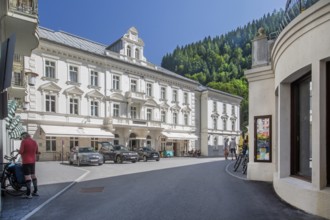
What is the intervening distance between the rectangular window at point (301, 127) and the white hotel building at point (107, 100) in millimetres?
18414

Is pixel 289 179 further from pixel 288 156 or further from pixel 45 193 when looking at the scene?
pixel 45 193

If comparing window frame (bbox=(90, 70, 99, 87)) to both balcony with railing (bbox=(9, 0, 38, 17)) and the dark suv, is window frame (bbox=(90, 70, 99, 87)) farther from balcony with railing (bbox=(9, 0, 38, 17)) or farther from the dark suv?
balcony with railing (bbox=(9, 0, 38, 17))

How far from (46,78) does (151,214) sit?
1059 inches

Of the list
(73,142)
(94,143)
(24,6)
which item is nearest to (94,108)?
(94,143)

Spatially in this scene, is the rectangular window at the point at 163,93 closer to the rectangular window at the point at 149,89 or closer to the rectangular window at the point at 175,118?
the rectangular window at the point at 149,89

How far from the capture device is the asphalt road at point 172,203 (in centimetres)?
656

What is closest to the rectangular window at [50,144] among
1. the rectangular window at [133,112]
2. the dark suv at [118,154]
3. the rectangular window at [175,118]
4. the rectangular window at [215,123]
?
the dark suv at [118,154]

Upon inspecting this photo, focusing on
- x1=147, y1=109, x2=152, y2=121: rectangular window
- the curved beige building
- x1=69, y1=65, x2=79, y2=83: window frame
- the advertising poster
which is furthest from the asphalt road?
x1=147, y1=109, x2=152, y2=121: rectangular window

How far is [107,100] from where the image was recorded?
35719mm

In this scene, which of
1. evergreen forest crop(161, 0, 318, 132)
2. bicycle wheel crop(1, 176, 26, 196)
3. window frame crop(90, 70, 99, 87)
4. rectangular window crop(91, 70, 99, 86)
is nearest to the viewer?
bicycle wheel crop(1, 176, 26, 196)

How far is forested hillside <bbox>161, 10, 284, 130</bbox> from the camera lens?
77625 mm

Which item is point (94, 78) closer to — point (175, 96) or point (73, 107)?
point (73, 107)

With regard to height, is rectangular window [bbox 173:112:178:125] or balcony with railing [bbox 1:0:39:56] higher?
balcony with railing [bbox 1:0:39:56]

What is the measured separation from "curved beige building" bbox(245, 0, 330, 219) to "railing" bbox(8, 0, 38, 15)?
8.84 metres
